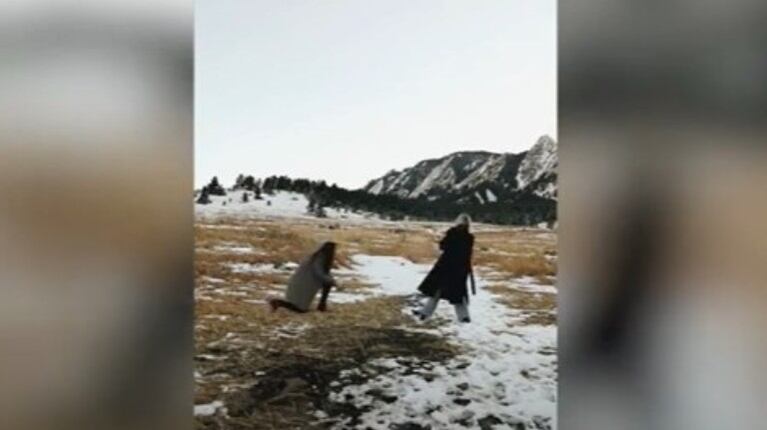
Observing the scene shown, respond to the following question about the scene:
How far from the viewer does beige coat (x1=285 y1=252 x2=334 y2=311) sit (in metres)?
1.99

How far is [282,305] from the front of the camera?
1991 mm

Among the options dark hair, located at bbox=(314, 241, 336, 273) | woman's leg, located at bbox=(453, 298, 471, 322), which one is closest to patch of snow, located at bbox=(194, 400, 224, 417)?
dark hair, located at bbox=(314, 241, 336, 273)

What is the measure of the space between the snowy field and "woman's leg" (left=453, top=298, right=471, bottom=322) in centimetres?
2

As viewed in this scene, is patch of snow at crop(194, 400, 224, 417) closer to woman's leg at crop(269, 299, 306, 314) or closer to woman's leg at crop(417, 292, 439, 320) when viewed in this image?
woman's leg at crop(269, 299, 306, 314)

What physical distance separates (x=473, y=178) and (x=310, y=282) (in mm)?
550

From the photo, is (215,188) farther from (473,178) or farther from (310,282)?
(473,178)

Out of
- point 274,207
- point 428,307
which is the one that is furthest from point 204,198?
point 428,307

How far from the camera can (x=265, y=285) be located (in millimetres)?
2004

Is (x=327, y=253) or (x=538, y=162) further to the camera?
(x=327, y=253)

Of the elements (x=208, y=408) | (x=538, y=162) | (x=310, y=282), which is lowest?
(x=208, y=408)

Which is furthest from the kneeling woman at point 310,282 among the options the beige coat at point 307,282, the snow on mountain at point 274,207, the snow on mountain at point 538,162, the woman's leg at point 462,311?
the snow on mountain at point 538,162

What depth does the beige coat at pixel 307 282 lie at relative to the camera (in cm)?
199
